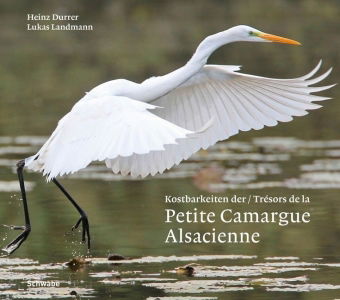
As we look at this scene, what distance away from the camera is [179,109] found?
9297 millimetres

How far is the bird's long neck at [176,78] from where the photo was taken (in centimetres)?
854

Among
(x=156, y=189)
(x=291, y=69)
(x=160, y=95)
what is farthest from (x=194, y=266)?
(x=291, y=69)

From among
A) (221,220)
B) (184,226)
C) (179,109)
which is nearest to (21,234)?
(179,109)

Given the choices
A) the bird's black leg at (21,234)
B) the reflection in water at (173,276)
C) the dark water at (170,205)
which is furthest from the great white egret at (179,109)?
the dark water at (170,205)

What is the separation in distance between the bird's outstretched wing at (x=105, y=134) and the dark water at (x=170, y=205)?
96cm

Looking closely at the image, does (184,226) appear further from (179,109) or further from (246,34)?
(246,34)

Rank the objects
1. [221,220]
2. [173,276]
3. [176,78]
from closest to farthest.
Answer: [173,276] → [176,78] → [221,220]

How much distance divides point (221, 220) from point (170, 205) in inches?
31.3

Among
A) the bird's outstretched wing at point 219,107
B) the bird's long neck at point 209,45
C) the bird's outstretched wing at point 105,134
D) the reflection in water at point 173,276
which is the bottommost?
the reflection in water at point 173,276

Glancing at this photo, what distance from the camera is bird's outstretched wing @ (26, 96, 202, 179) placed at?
662 centimetres

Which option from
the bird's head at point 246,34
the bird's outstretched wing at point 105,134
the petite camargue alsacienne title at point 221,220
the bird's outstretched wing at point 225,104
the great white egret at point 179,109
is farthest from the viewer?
the petite camargue alsacienne title at point 221,220

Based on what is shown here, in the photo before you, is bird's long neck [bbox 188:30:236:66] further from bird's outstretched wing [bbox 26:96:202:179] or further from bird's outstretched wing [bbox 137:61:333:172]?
bird's outstretched wing [bbox 26:96:202:179]

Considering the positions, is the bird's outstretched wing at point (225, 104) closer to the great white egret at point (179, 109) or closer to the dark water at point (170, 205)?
the great white egret at point (179, 109)

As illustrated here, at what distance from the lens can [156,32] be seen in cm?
3294
